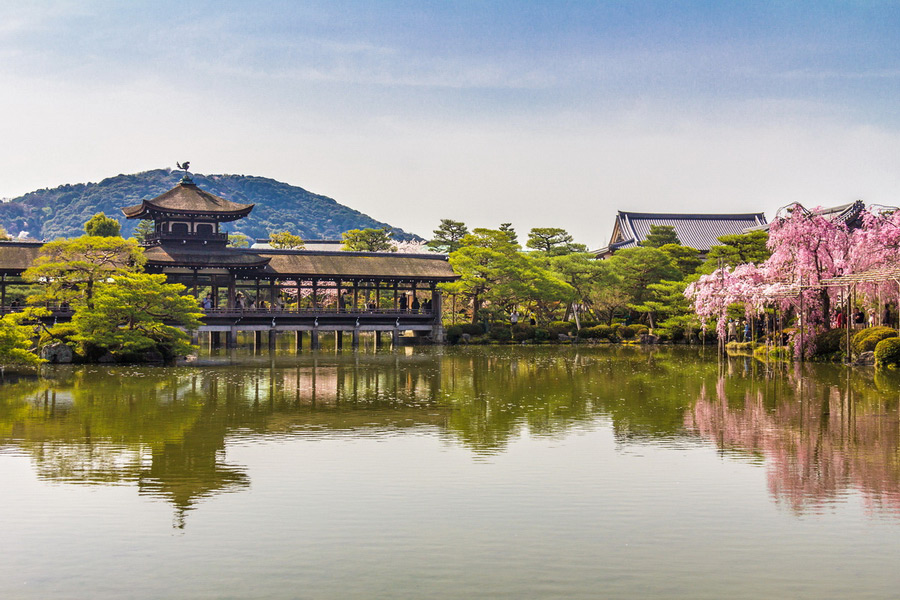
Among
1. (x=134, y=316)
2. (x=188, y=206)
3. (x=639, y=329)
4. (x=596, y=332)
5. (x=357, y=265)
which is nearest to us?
(x=134, y=316)

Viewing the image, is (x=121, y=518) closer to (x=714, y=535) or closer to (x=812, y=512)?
(x=714, y=535)

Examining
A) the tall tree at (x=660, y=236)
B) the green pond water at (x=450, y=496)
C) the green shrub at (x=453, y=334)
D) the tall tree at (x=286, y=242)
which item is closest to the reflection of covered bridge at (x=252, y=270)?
the green shrub at (x=453, y=334)

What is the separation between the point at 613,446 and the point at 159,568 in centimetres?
812

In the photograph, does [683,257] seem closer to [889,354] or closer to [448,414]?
[889,354]

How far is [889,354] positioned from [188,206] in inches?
1300

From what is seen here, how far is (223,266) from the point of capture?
1720 inches

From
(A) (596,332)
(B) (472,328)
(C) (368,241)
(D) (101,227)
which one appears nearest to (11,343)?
(B) (472,328)

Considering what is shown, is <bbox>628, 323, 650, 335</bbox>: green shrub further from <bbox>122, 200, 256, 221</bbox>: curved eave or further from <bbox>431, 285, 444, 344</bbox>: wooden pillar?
<bbox>122, 200, 256, 221</bbox>: curved eave

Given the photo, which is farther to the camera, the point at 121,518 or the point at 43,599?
the point at 121,518

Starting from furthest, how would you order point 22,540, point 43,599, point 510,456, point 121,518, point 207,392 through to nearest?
point 207,392 → point 510,456 → point 121,518 → point 22,540 → point 43,599

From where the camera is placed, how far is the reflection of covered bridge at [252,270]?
43.2m

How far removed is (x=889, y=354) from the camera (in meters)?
28.4

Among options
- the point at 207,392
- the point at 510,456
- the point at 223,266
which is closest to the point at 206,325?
the point at 223,266

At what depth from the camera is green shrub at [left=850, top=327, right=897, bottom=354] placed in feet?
97.8
